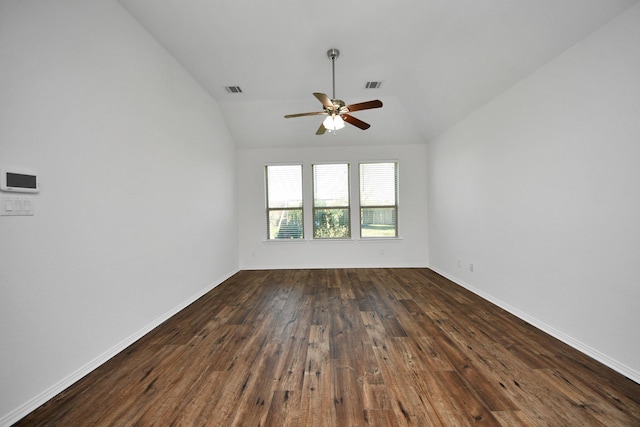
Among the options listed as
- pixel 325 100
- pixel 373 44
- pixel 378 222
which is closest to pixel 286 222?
pixel 378 222

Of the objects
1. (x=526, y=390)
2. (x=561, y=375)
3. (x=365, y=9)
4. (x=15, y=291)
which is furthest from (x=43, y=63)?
(x=561, y=375)

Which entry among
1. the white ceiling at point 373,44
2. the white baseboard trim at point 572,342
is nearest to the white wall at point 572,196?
the white baseboard trim at point 572,342

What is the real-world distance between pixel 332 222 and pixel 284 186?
1324 mm

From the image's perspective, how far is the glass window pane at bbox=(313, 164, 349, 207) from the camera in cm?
569

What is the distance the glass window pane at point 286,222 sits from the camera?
5.73 meters

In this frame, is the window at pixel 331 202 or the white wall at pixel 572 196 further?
the window at pixel 331 202

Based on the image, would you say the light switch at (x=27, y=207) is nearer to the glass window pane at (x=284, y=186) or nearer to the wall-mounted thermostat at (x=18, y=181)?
the wall-mounted thermostat at (x=18, y=181)

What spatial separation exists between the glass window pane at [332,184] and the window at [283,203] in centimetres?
41

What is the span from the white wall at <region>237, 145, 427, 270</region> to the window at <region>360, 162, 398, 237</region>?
141mm

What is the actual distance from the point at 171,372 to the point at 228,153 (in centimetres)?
395

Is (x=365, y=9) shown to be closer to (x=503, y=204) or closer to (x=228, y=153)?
(x=503, y=204)

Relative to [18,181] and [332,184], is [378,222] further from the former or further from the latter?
[18,181]

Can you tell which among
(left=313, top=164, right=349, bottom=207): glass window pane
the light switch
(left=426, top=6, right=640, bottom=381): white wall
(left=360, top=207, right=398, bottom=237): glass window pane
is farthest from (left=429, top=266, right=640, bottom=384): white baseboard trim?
the light switch

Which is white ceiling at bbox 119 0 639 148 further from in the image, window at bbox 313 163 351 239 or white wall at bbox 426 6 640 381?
window at bbox 313 163 351 239
